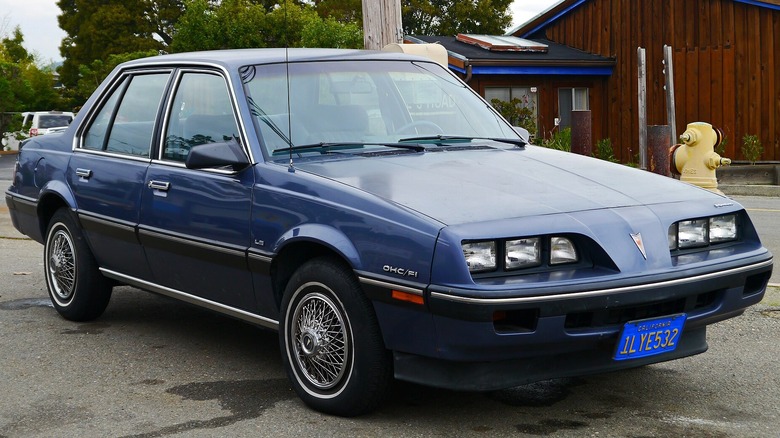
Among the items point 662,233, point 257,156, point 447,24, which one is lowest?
point 662,233

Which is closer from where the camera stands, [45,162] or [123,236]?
[123,236]

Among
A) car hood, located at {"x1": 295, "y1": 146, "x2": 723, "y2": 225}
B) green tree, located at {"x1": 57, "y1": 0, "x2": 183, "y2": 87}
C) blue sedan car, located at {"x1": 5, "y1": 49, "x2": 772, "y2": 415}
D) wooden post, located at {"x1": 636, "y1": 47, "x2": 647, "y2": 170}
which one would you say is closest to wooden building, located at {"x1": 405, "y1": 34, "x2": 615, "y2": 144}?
wooden post, located at {"x1": 636, "y1": 47, "x2": 647, "y2": 170}

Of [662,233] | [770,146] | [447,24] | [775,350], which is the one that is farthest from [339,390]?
[447,24]

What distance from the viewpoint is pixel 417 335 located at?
421 centimetres

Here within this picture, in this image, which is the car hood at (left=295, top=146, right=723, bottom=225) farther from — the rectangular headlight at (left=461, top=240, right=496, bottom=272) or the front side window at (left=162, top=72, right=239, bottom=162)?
the front side window at (left=162, top=72, right=239, bottom=162)

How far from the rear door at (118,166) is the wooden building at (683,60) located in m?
18.1

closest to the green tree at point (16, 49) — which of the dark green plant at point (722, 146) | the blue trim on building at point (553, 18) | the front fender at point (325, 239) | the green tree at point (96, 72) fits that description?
the green tree at point (96, 72)

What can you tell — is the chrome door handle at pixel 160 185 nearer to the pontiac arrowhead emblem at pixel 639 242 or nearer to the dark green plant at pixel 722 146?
the pontiac arrowhead emblem at pixel 639 242

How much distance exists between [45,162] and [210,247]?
7.17ft

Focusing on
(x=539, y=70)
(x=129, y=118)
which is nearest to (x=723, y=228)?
(x=129, y=118)

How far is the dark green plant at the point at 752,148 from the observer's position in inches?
837

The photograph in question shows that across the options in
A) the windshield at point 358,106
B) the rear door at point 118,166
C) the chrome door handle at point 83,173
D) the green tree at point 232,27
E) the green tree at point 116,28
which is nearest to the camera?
the windshield at point 358,106

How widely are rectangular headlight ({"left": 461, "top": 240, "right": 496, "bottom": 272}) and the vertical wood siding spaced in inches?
761

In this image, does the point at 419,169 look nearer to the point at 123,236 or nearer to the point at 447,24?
the point at 123,236
